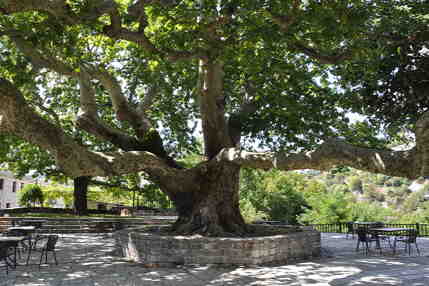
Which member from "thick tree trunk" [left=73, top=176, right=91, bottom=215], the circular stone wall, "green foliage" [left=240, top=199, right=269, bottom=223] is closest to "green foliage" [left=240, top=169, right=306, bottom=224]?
"green foliage" [left=240, top=199, right=269, bottom=223]

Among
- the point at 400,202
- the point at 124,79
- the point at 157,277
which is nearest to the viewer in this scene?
the point at 157,277

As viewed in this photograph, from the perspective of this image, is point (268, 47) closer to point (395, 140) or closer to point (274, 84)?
point (274, 84)

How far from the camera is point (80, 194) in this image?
24.5 metres

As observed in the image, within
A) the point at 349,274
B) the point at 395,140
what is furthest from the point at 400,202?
the point at 349,274

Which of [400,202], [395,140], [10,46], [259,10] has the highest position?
[10,46]

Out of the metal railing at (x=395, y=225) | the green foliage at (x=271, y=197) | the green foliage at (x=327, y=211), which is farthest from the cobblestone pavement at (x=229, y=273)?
the green foliage at (x=271, y=197)

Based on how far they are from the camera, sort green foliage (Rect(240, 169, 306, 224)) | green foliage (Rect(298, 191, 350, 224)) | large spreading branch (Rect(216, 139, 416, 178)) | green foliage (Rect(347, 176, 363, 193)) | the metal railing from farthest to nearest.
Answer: green foliage (Rect(347, 176, 363, 193)) < green foliage (Rect(240, 169, 306, 224)) < green foliage (Rect(298, 191, 350, 224)) < the metal railing < large spreading branch (Rect(216, 139, 416, 178))

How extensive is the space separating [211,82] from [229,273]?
19.1 feet

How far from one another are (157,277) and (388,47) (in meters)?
6.77

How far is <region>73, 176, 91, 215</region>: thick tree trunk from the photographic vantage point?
79.1 feet

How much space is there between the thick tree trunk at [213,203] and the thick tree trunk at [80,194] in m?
14.4

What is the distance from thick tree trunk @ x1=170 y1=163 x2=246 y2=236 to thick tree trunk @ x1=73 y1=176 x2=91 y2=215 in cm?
1439

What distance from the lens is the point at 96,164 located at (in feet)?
28.5

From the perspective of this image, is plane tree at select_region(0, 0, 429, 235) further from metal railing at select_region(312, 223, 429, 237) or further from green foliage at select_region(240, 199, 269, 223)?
green foliage at select_region(240, 199, 269, 223)
